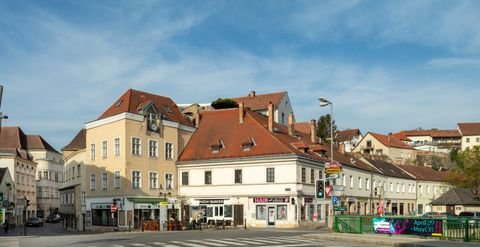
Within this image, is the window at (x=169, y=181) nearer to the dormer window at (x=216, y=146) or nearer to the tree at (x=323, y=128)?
the dormer window at (x=216, y=146)

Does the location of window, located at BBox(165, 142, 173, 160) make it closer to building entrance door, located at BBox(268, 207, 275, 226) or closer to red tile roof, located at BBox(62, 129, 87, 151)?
building entrance door, located at BBox(268, 207, 275, 226)

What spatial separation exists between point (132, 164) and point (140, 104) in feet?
20.8

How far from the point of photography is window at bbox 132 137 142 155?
55.9 meters

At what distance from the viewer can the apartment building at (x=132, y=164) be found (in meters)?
54.9

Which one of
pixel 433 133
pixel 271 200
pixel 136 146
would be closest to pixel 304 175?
pixel 271 200

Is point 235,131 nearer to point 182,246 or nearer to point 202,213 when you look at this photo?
point 202,213

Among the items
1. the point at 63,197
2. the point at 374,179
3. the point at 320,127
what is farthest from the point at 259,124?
the point at 320,127

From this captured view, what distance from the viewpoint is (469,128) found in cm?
16538

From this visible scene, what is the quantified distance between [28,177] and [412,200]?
225ft

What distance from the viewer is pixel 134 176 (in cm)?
5572

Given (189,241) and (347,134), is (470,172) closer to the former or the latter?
(189,241)

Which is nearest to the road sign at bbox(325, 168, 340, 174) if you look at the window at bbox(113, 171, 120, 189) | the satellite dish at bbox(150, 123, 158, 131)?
the window at bbox(113, 171, 120, 189)

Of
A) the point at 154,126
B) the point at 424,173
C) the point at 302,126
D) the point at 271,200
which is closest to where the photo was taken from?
the point at 271,200

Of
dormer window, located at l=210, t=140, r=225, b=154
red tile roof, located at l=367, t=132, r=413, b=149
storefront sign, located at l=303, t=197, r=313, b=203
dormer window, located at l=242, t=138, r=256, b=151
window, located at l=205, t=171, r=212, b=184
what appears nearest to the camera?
storefront sign, located at l=303, t=197, r=313, b=203
